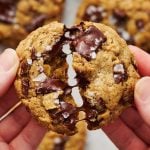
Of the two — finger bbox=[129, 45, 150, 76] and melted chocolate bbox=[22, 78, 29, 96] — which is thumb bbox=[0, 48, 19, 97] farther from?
finger bbox=[129, 45, 150, 76]

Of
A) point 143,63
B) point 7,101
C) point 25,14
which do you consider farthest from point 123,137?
point 25,14

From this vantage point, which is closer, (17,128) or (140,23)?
(17,128)

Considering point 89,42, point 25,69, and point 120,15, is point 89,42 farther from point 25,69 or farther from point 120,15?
point 120,15

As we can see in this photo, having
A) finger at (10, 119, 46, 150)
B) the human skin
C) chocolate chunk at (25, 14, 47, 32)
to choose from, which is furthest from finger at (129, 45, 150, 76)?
chocolate chunk at (25, 14, 47, 32)

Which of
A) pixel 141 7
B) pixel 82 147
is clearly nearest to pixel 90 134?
pixel 82 147

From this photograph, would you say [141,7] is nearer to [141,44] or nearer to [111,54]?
[141,44]
